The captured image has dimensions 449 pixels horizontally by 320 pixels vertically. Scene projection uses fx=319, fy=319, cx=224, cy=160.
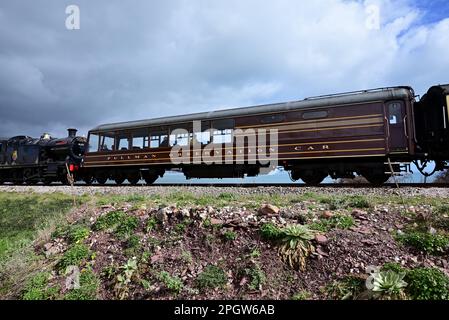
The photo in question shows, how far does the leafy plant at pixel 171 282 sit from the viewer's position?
436cm

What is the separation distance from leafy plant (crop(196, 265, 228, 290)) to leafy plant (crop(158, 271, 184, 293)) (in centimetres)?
26

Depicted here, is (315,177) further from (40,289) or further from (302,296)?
(40,289)

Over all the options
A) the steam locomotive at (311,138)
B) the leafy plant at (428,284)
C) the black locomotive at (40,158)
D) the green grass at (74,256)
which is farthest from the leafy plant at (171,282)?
the black locomotive at (40,158)

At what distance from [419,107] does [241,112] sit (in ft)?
24.0

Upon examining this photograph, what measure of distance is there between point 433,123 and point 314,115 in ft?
14.4

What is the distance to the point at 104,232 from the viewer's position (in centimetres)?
615

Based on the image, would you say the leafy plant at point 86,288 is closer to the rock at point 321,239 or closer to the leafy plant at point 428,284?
the rock at point 321,239

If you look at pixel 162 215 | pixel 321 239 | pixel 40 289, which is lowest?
pixel 40 289

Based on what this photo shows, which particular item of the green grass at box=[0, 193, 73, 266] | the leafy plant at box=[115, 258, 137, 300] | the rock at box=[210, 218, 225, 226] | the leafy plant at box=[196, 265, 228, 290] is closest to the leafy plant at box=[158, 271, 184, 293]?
the leafy plant at box=[196, 265, 228, 290]

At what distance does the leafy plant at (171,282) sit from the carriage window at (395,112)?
1105 centimetres

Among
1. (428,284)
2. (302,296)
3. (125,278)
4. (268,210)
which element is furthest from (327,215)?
(125,278)

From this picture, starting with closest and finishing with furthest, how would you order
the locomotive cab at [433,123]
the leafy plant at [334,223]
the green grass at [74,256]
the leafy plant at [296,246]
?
1. the leafy plant at [296,246]
2. the leafy plant at [334,223]
3. the green grass at [74,256]
4. the locomotive cab at [433,123]

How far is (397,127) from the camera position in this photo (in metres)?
12.3
